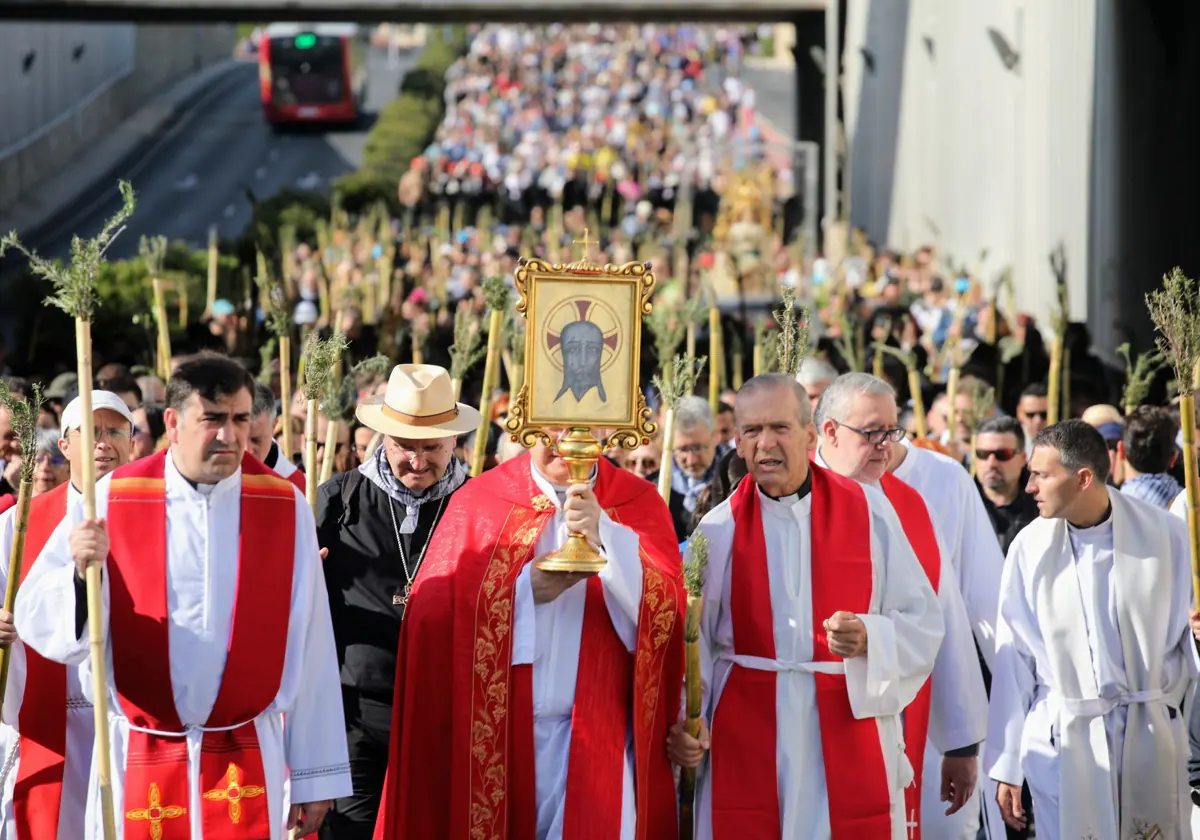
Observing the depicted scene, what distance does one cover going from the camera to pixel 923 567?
609 cm

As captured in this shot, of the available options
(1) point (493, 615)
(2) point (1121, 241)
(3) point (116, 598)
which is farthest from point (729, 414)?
(2) point (1121, 241)

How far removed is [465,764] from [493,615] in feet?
1.40

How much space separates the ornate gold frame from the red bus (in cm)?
4608

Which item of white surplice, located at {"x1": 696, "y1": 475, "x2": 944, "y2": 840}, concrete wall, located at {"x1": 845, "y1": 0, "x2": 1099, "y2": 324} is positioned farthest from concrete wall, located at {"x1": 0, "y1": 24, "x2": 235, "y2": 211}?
white surplice, located at {"x1": 696, "y1": 475, "x2": 944, "y2": 840}

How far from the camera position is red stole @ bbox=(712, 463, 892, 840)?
562 cm

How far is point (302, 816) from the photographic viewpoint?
5352 mm

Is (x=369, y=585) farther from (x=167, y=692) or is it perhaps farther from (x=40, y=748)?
(x=167, y=692)

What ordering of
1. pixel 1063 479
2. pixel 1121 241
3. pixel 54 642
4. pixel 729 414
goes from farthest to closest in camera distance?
1. pixel 1121 241
2. pixel 729 414
3. pixel 1063 479
4. pixel 54 642

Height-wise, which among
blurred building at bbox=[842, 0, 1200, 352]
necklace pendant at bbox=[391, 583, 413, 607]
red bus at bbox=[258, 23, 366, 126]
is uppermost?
red bus at bbox=[258, 23, 366, 126]

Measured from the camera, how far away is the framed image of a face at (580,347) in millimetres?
5340

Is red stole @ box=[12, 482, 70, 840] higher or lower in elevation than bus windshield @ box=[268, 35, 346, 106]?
lower

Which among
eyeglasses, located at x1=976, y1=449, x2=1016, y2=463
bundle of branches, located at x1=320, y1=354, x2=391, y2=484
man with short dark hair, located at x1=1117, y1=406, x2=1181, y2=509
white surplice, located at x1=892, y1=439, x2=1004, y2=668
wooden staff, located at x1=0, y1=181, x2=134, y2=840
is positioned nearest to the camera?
wooden staff, located at x1=0, y1=181, x2=134, y2=840

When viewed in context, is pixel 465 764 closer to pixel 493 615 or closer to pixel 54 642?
pixel 493 615

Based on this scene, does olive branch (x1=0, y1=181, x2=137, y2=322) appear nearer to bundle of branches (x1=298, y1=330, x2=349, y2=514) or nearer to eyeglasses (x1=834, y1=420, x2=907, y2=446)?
bundle of branches (x1=298, y1=330, x2=349, y2=514)
